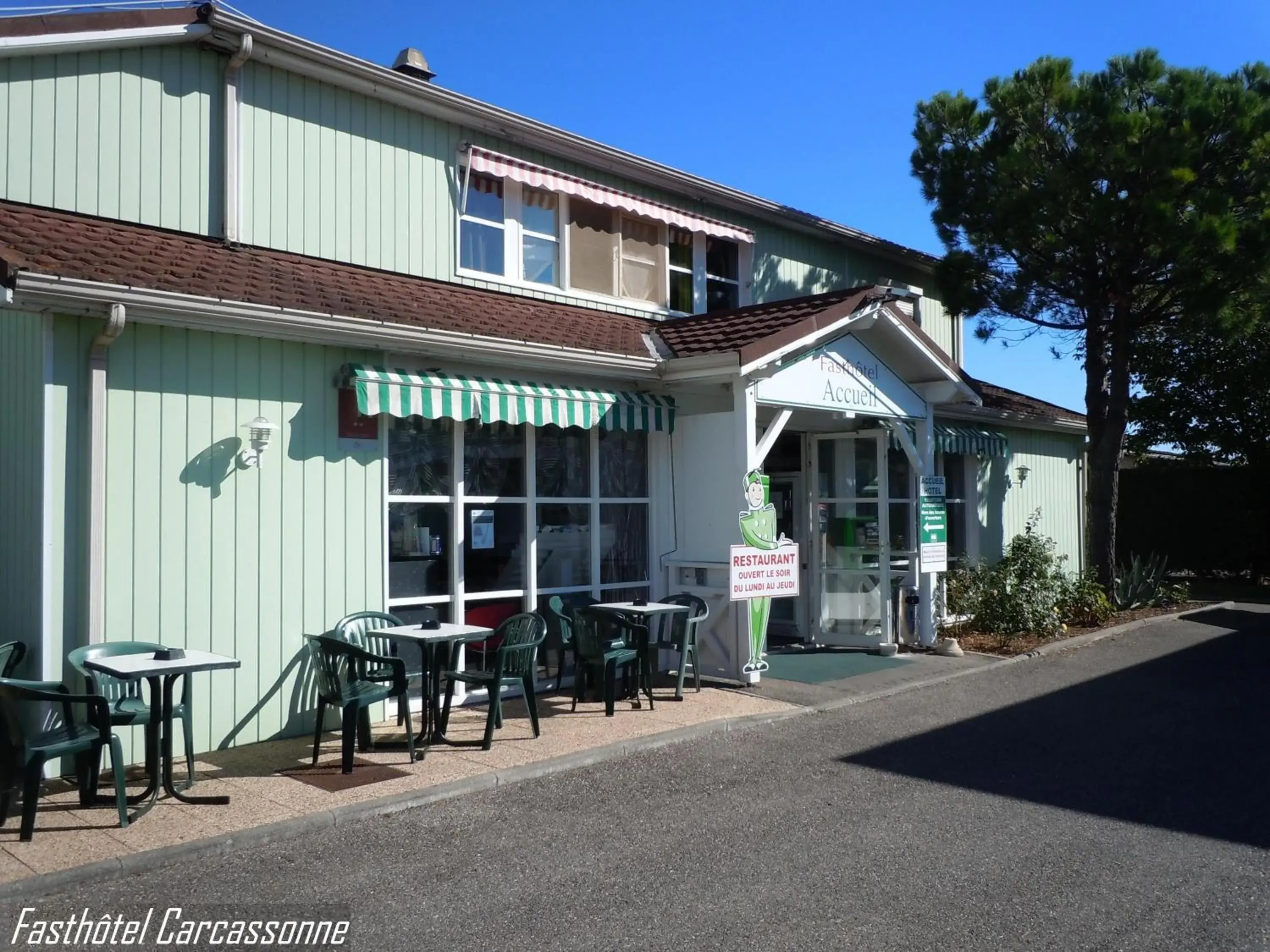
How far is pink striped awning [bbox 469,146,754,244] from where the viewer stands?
34.1ft

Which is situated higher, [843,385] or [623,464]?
[843,385]

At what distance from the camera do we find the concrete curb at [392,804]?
16.0 ft

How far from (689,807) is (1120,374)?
1131 cm

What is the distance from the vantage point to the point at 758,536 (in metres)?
9.57

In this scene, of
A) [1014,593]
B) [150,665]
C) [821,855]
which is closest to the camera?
[821,855]

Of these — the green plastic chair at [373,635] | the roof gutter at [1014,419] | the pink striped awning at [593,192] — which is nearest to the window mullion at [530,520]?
the green plastic chair at [373,635]

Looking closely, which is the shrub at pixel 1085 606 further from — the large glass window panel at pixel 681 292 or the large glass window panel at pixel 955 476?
the large glass window panel at pixel 681 292

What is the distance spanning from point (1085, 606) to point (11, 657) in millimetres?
12697

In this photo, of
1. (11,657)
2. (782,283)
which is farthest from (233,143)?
(782,283)

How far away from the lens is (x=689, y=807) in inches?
242

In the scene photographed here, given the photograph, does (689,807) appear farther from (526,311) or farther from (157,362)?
(526,311)

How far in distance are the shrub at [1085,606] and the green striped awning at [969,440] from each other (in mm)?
2056

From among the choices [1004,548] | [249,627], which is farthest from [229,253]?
[1004,548]

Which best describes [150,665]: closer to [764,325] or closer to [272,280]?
[272,280]
